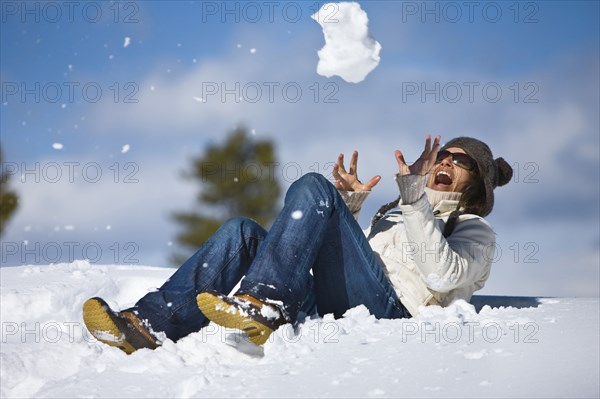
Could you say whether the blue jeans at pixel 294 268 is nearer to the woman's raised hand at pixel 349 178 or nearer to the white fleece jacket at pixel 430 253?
the white fleece jacket at pixel 430 253

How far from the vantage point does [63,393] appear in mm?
2480

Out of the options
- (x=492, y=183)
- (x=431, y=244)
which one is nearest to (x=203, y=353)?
(x=431, y=244)

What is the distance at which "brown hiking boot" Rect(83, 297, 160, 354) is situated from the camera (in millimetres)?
2740

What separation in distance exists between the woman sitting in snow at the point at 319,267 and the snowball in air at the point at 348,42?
118cm

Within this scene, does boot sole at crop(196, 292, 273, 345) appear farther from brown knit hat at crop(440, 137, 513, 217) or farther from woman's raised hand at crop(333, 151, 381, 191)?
brown knit hat at crop(440, 137, 513, 217)

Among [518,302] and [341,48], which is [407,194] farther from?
[341,48]

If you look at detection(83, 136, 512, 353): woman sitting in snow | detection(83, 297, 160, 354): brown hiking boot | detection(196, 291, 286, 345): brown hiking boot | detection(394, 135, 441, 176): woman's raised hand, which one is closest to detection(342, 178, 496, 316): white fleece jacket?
detection(83, 136, 512, 353): woman sitting in snow

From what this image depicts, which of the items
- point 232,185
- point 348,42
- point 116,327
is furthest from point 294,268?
point 232,185

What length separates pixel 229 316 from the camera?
8.52 feet

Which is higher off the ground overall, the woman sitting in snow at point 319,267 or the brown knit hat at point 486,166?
the brown knit hat at point 486,166

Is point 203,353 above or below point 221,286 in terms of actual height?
below

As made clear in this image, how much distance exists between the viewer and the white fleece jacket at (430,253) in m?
2.99

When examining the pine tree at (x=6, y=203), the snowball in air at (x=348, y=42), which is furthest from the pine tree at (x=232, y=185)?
the snowball in air at (x=348, y=42)

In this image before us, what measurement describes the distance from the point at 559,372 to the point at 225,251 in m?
1.55
